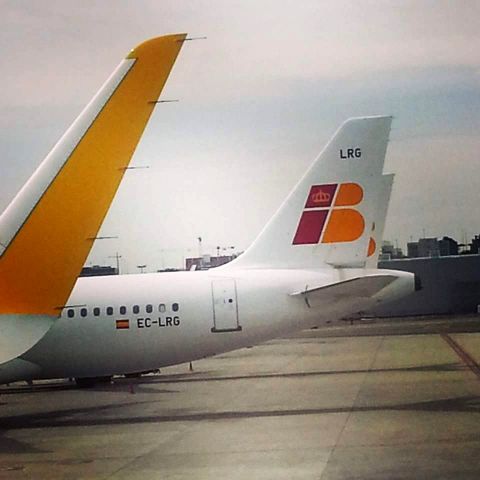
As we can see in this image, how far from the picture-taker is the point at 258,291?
45.5 feet

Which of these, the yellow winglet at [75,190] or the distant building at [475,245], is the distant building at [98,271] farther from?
the distant building at [475,245]

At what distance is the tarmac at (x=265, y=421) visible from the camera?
320 inches

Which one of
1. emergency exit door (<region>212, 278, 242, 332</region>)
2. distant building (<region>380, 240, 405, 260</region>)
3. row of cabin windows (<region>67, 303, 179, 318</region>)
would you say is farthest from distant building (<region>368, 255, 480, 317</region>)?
row of cabin windows (<region>67, 303, 179, 318</region>)

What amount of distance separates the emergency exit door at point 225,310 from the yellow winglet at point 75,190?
4.97m

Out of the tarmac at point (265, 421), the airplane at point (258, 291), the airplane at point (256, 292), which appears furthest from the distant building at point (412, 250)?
the tarmac at point (265, 421)

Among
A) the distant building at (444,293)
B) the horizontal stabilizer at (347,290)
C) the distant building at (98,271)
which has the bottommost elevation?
the distant building at (444,293)

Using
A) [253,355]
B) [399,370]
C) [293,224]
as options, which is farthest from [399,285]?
[253,355]

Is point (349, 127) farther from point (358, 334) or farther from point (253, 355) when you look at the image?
point (358, 334)

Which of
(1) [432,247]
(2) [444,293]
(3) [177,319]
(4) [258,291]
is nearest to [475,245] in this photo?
(1) [432,247]

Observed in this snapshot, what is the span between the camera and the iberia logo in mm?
14328

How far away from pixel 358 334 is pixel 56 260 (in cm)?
1611

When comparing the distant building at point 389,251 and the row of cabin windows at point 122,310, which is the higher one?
the distant building at point 389,251

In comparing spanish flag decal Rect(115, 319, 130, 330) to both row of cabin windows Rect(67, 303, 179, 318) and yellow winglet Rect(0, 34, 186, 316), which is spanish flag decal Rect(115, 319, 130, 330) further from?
yellow winglet Rect(0, 34, 186, 316)

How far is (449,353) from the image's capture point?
718 inches
